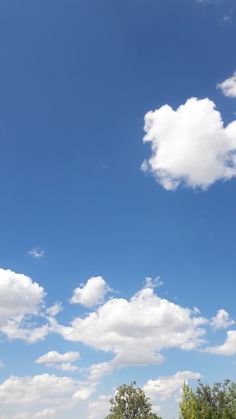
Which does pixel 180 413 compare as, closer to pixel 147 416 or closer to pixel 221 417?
pixel 221 417

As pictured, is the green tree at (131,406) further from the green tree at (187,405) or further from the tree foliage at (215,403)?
the green tree at (187,405)

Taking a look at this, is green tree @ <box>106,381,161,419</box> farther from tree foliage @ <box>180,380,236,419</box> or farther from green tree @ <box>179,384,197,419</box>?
green tree @ <box>179,384,197,419</box>

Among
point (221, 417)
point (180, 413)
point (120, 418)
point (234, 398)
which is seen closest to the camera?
point (180, 413)

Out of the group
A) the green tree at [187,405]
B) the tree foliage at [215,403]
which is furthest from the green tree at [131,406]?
the green tree at [187,405]

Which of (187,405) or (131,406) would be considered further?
(131,406)

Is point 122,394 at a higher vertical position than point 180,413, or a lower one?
higher

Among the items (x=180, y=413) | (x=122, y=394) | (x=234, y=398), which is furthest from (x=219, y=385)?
(x=180, y=413)

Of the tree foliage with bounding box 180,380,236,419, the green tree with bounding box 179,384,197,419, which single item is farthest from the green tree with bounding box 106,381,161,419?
the green tree with bounding box 179,384,197,419

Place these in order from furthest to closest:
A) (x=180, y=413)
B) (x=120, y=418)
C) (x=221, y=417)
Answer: (x=120, y=418) → (x=221, y=417) → (x=180, y=413)

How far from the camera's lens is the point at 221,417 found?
7938 cm

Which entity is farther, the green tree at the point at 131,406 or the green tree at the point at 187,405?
the green tree at the point at 131,406

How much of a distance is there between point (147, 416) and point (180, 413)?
53.2 metres

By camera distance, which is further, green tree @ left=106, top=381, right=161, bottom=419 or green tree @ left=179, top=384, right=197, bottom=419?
green tree @ left=106, top=381, right=161, bottom=419

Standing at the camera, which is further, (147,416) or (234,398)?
(147,416)
